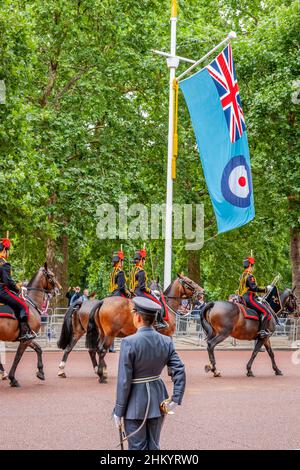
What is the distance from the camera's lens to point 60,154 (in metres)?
29.0

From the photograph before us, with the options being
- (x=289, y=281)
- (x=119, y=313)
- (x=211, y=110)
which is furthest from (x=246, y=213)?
(x=289, y=281)

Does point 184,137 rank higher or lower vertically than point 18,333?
higher

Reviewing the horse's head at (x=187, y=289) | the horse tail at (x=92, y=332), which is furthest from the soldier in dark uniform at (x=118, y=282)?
the horse's head at (x=187, y=289)

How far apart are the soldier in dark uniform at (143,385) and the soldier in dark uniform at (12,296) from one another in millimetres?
8396

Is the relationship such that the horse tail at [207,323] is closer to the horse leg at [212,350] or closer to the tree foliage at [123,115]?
the horse leg at [212,350]

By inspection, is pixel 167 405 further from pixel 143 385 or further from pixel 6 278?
pixel 6 278

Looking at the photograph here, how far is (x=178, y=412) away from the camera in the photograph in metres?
12.0

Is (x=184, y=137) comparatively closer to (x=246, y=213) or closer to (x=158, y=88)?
(x=158, y=88)

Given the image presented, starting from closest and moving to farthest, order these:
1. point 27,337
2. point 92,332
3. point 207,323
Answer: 1. point 27,337
2. point 92,332
3. point 207,323

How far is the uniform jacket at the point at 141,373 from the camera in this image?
6535 mm

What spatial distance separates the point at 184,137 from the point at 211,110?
12.4m
